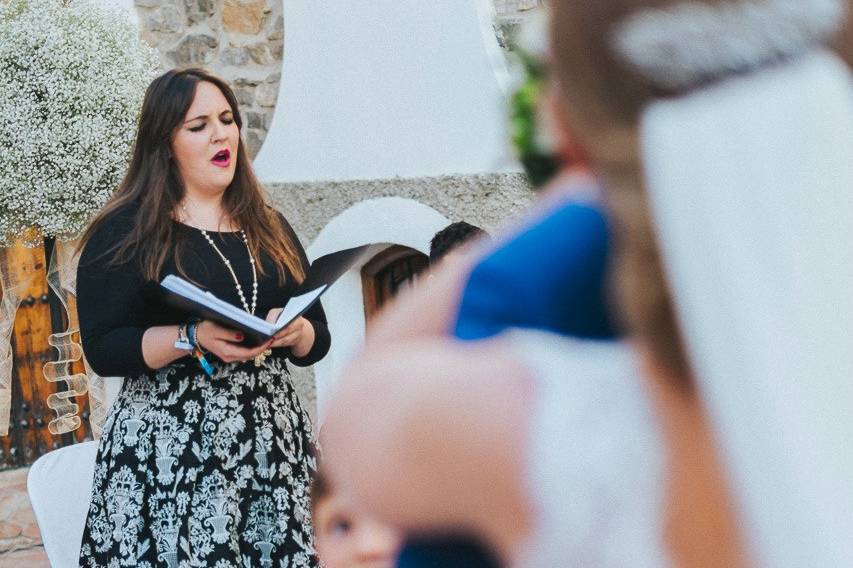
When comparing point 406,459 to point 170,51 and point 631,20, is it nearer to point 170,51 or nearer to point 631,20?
Answer: point 631,20

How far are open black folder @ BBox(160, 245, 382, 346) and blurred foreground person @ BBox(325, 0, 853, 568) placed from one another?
1.91m

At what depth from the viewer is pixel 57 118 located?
4.71m

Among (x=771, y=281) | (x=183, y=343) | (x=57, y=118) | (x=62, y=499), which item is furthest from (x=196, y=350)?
(x=771, y=281)

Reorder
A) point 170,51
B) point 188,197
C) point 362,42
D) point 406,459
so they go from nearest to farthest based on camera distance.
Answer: point 406,459, point 188,197, point 362,42, point 170,51

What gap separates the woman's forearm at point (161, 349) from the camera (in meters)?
2.98

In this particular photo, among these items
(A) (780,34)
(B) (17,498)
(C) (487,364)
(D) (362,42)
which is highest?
(D) (362,42)

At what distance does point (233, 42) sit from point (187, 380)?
3.07 meters

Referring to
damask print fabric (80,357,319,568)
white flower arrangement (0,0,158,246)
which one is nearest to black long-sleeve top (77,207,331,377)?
damask print fabric (80,357,319,568)

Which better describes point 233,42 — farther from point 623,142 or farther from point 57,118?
point 623,142

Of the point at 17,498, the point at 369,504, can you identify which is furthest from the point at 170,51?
the point at 369,504

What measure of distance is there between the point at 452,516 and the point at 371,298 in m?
4.69

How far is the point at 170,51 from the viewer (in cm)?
591

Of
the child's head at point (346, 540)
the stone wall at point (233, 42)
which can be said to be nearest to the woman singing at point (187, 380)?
the child's head at point (346, 540)

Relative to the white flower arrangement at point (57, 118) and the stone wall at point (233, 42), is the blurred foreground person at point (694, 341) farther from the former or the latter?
the stone wall at point (233, 42)
